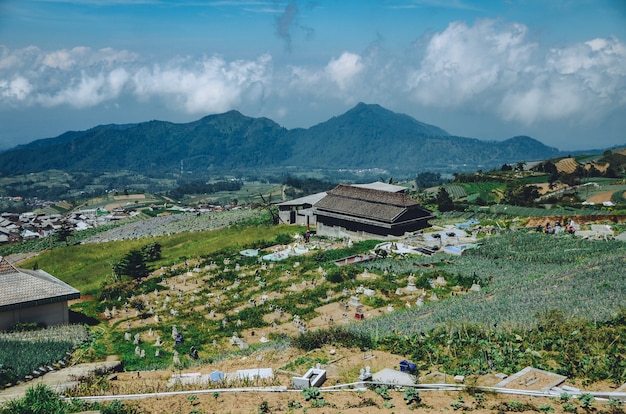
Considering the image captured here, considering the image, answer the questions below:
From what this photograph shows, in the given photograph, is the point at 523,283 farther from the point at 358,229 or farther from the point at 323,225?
the point at 323,225

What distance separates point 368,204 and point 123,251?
23.8 m

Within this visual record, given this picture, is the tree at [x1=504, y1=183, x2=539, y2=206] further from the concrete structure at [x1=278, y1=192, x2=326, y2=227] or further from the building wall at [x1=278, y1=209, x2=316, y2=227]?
the building wall at [x1=278, y1=209, x2=316, y2=227]

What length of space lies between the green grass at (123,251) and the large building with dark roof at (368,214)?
14.5ft

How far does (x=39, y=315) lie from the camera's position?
1097 inches

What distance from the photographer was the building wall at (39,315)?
26750 mm

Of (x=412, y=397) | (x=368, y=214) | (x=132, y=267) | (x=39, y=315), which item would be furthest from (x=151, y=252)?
(x=412, y=397)

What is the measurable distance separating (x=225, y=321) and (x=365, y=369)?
13731 millimetres

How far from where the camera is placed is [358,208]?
49656 mm

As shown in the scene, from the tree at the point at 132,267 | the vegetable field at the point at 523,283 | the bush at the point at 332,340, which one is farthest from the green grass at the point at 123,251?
the bush at the point at 332,340

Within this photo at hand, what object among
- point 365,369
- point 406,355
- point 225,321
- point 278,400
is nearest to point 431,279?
point 225,321

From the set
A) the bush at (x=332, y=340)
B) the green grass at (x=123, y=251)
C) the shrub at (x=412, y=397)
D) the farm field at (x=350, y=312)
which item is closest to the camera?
the shrub at (x=412, y=397)

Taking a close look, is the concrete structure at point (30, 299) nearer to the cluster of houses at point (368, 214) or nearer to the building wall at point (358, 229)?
the cluster of houses at point (368, 214)

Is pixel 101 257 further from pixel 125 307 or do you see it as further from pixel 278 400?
pixel 278 400

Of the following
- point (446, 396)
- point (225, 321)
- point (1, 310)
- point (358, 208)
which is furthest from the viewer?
point (358, 208)
